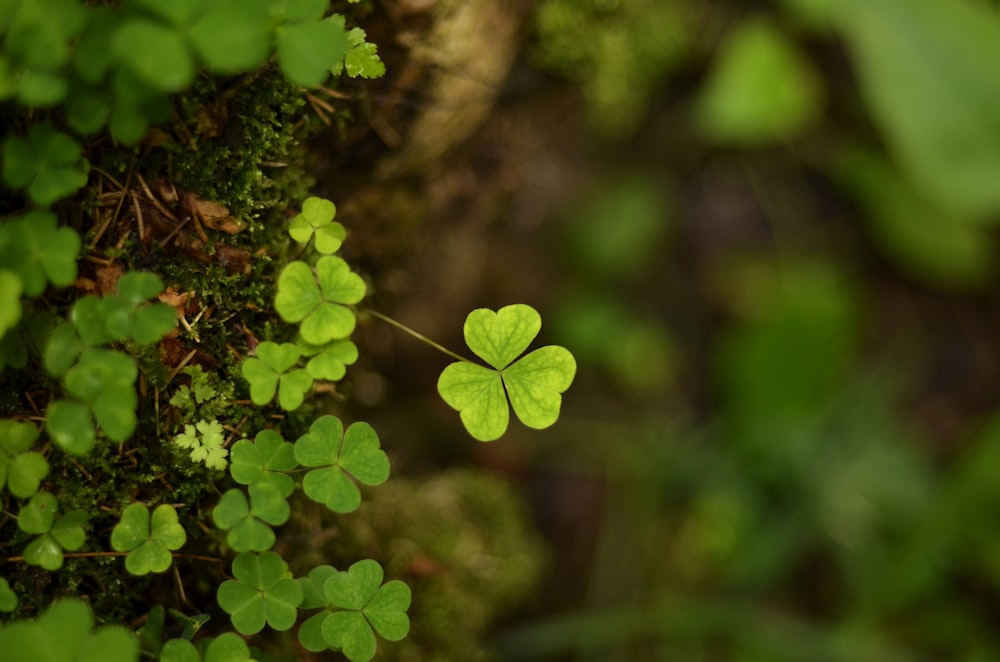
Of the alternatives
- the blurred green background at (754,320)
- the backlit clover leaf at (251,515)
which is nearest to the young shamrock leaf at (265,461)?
the backlit clover leaf at (251,515)

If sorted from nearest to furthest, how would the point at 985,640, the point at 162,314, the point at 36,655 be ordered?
the point at 36,655
the point at 162,314
the point at 985,640

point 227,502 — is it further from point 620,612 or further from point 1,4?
point 620,612

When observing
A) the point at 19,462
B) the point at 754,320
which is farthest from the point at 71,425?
the point at 754,320

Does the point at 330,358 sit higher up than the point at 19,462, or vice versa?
the point at 330,358

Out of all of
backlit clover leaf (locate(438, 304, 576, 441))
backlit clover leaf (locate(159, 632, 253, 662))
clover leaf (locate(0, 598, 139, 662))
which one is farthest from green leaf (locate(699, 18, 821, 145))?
clover leaf (locate(0, 598, 139, 662))

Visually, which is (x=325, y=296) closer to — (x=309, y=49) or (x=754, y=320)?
(x=309, y=49)

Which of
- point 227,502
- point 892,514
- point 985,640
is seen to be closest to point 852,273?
point 892,514
